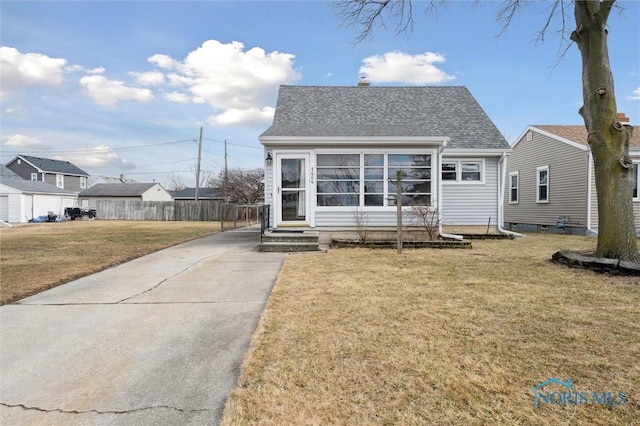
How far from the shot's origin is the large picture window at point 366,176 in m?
10.2

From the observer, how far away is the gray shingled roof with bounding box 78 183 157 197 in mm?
42062

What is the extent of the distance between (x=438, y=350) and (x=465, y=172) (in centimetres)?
1072

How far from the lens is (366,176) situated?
404 inches

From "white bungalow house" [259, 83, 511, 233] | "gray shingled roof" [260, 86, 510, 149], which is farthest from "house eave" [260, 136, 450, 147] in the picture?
"gray shingled roof" [260, 86, 510, 149]

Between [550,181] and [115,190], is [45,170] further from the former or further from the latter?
[550,181]

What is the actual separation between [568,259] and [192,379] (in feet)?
23.1

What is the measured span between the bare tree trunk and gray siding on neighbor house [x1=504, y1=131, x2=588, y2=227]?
8590mm

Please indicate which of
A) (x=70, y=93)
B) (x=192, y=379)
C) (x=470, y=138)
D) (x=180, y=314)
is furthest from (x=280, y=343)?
(x=70, y=93)

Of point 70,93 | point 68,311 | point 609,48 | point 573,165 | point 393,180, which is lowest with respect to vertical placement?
point 68,311

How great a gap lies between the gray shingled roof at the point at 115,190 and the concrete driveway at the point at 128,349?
42.1 metres

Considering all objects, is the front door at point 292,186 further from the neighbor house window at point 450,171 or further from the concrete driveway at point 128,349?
the neighbor house window at point 450,171

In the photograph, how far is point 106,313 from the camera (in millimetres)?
4297

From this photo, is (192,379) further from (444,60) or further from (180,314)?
(444,60)

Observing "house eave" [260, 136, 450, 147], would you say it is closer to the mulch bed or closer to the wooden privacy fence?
the mulch bed
